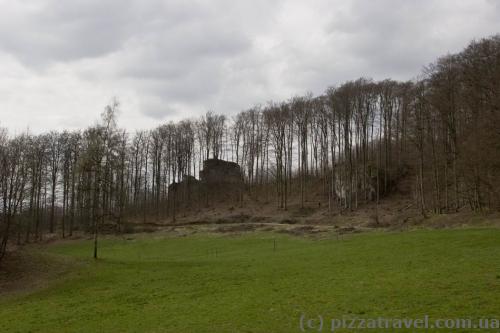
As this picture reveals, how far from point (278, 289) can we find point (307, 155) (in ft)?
180

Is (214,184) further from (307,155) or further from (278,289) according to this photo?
(278,289)

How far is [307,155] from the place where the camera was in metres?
70.8

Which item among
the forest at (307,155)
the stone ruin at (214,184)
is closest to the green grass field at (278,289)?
the forest at (307,155)

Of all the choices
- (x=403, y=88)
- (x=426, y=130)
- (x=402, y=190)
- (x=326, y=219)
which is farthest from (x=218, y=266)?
(x=403, y=88)

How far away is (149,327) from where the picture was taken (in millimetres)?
13344

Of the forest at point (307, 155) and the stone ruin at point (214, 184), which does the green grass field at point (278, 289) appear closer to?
the forest at point (307, 155)

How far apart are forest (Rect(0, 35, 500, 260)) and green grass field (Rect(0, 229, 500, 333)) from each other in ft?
27.5

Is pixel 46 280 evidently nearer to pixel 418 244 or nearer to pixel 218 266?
pixel 218 266

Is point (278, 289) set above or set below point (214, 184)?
below

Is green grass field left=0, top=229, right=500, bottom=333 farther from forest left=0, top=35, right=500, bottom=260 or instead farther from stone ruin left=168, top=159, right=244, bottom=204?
stone ruin left=168, top=159, right=244, bottom=204

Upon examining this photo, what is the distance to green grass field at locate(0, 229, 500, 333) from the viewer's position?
12539 millimetres

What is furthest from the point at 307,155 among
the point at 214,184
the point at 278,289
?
the point at 278,289

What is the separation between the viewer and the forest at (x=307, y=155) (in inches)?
1264

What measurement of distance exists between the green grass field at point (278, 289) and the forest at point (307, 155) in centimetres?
839
